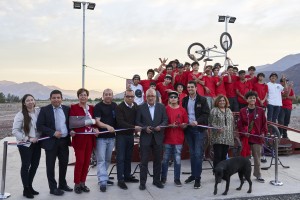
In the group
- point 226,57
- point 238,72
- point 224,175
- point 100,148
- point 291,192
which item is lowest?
point 291,192

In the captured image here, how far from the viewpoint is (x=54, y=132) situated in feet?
16.7

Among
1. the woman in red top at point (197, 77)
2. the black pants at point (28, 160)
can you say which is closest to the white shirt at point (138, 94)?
the woman in red top at point (197, 77)

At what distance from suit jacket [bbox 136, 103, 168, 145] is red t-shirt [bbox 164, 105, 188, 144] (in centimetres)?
14

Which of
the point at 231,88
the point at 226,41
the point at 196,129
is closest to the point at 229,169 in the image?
the point at 196,129

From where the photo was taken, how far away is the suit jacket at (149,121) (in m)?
5.60

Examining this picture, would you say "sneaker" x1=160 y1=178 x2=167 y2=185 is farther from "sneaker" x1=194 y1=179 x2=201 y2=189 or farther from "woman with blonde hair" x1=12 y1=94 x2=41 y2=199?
"woman with blonde hair" x1=12 y1=94 x2=41 y2=199

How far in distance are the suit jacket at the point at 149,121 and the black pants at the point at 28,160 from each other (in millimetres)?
1821

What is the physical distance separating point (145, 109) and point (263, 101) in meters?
4.98

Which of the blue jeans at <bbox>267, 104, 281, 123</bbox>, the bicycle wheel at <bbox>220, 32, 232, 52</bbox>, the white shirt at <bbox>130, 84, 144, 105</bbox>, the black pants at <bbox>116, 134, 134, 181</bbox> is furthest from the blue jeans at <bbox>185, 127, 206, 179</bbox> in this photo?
the bicycle wheel at <bbox>220, 32, 232, 52</bbox>

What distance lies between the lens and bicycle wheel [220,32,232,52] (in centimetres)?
1336

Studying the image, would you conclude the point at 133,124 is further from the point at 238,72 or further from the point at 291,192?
the point at 238,72

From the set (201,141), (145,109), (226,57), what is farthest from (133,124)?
(226,57)

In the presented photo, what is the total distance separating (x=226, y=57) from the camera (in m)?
12.9

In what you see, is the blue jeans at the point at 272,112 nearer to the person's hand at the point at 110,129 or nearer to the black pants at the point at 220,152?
the black pants at the point at 220,152
